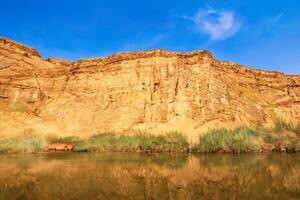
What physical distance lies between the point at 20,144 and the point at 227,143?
77.4ft

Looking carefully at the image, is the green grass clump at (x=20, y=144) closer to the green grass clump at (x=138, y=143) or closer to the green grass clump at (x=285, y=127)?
the green grass clump at (x=138, y=143)

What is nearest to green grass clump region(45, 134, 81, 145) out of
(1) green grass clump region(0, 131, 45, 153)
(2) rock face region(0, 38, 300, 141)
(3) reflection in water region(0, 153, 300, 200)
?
(1) green grass clump region(0, 131, 45, 153)

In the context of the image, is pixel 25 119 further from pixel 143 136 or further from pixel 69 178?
pixel 69 178

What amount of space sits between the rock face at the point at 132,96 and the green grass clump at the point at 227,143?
13.0 ft

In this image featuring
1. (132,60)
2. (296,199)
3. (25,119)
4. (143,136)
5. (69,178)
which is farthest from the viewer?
(132,60)

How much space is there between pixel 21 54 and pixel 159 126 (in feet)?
95.9

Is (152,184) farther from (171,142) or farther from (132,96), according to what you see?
(132,96)

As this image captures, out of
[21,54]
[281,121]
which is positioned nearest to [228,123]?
[281,121]

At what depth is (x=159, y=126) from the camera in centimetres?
4509

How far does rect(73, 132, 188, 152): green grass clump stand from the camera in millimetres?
39375

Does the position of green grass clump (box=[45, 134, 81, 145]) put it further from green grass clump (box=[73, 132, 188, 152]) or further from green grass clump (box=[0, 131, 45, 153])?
green grass clump (box=[73, 132, 188, 152])

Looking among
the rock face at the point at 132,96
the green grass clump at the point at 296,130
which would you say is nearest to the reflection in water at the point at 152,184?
the rock face at the point at 132,96

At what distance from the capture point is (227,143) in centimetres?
3716

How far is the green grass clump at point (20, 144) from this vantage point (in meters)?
39.9
